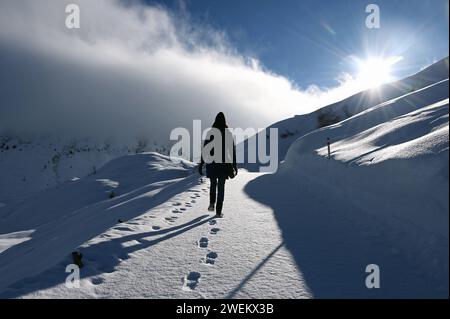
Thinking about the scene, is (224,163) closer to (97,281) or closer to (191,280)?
(191,280)

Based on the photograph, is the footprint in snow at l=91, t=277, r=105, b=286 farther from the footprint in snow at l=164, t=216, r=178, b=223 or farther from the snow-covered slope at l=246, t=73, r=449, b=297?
the footprint in snow at l=164, t=216, r=178, b=223

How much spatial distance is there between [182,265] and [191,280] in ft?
1.46

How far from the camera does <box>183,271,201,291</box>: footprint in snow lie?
296cm

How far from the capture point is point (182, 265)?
3.53m

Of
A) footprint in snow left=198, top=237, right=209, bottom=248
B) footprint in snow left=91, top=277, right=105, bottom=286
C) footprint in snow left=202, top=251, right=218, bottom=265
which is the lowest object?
footprint in snow left=91, top=277, right=105, bottom=286

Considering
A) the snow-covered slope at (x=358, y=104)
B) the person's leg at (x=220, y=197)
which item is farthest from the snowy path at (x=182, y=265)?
the snow-covered slope at (x=358, y=104)

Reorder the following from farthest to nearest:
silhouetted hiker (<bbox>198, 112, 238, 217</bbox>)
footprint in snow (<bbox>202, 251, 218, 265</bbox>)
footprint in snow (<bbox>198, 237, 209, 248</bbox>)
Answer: silhouetted hiker (<bbox>198, 112, 238, 217</bbox>)
footprint in snow (<bbox>198, 237, 209, 248</bbox>)
footprint in snow (<bbox>202, 251, 218, 265</bbox>)

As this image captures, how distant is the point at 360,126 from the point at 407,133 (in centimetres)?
891

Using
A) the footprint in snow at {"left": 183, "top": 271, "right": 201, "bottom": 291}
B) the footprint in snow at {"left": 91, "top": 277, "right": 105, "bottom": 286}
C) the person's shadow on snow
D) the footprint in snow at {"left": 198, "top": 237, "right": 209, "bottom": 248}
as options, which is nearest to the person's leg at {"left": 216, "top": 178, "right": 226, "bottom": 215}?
the person's shadow on snow

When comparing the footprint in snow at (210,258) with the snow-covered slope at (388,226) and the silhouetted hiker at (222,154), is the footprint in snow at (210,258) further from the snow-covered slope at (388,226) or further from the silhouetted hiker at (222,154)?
the silhouetted hiker at (222,154)

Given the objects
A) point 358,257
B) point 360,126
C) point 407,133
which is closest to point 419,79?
point 360,126

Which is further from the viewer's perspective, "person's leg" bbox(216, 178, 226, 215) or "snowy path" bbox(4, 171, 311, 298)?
"person's leg" bbox(216, 178, 226, 215)

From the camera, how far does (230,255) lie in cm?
387
